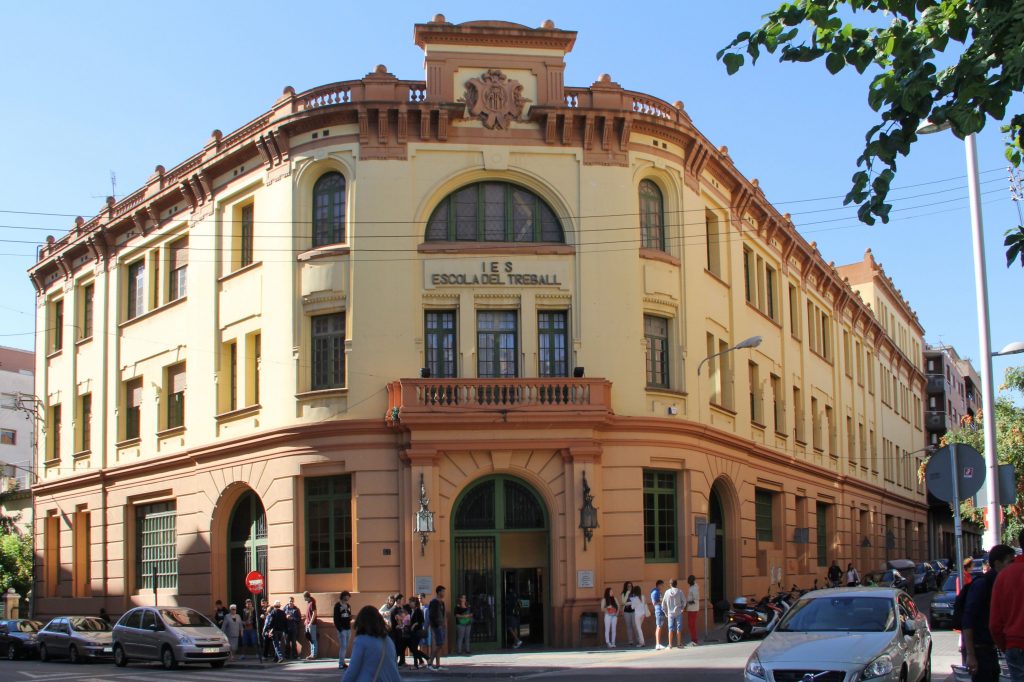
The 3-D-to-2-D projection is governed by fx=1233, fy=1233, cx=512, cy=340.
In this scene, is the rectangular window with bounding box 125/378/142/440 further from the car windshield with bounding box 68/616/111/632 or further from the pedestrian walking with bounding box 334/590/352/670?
the pedestrian walking with bounding box 334/590/352/670

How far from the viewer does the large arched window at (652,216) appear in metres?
33.3

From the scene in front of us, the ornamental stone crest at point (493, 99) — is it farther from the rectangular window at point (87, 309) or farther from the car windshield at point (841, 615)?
the car windshield at point (841, 615)

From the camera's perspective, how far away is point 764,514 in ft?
134

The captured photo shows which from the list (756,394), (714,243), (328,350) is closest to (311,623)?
(328,350)

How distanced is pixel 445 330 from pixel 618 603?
808 cm

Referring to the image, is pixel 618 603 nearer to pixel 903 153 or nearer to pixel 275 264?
pixel 275 264

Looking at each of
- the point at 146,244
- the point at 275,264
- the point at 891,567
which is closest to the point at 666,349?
the point at 275,264

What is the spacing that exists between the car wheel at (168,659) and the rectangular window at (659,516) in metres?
11.8

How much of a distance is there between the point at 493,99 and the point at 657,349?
7901mm

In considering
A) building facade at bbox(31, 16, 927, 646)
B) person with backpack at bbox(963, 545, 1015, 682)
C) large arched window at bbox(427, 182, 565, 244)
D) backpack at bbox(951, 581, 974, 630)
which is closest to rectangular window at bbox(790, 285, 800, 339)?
building facade at bbox(31, 16, 927, 646)

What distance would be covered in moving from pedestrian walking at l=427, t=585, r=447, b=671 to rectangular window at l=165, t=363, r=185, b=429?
496 inches

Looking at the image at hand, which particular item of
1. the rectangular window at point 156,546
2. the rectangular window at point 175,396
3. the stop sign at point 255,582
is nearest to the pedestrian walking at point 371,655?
the stop sign at point 255,582

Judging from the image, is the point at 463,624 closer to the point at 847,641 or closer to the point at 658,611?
the point at 658,611

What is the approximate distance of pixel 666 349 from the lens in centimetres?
3325
